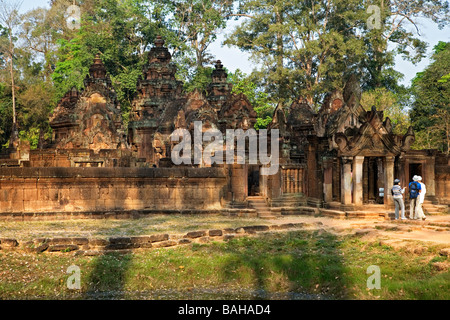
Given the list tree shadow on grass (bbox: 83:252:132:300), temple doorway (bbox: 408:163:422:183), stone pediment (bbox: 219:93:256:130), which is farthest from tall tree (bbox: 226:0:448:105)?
tree shadow on grass (bbox: 83:252:132:300)

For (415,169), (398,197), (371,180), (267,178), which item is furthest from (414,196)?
(267,178)

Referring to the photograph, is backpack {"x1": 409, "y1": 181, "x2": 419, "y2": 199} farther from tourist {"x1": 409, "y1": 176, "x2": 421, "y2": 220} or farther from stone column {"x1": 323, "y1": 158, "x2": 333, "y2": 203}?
stone column {"x1": 323, "y1": 158, "x2": 333, "y2": 203}

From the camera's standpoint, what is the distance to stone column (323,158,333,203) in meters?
20.4

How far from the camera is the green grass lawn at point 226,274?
11.5 meters

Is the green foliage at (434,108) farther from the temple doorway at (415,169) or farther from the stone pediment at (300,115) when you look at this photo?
the temple doorway at (415,169)

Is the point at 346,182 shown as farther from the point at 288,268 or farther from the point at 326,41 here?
the point at 326,41

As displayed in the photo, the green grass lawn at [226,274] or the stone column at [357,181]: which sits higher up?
the stone column at [357,181]

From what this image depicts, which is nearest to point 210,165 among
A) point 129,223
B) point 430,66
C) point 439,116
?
point 129,223

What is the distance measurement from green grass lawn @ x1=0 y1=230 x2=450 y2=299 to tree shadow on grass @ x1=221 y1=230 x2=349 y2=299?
21mm

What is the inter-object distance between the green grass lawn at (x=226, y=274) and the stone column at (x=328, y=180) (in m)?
6.65

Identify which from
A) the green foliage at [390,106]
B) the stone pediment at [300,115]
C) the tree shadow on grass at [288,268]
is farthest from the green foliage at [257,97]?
the tree shadow on grass at [288,268]

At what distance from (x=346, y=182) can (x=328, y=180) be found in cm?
126

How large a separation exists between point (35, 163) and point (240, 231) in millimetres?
12982

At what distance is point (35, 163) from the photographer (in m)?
24.8
